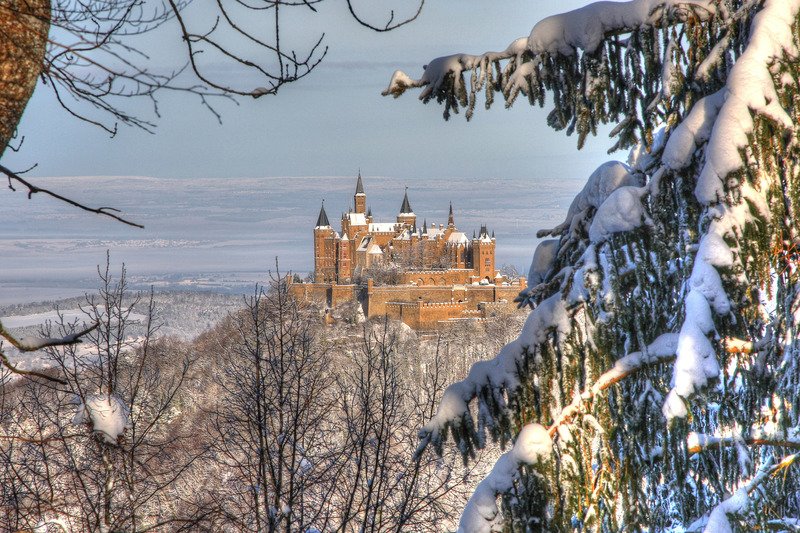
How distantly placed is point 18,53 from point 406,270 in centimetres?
7508

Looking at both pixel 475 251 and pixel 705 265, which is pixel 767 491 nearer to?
pixel 705 265

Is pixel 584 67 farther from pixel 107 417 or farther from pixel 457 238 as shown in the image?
pixel 457 238

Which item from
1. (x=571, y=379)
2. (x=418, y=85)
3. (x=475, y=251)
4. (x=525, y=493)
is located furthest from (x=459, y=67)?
(x=475, y=251)

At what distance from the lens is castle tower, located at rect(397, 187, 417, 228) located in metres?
90.7

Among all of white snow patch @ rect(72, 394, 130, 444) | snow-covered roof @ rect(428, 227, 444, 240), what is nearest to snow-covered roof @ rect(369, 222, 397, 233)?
snow-covered roof @ rect(428, 227, 444, 240)

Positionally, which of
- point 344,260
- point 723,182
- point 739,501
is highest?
point 723,182

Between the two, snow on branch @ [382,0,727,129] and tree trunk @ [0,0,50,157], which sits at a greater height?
snow on branch @ [382,0,727,129]

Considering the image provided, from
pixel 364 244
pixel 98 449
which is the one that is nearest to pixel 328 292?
pixel 364 244

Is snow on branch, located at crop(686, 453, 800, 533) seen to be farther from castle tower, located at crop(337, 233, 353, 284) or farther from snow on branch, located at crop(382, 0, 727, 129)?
castle tower, located at crop(337, 233, 353, 284)

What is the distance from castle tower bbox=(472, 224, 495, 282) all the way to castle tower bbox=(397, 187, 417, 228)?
38.9 ft

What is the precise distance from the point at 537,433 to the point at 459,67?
178 cm

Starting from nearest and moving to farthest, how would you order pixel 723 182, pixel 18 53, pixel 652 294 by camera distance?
pixel 18 53
pixel 723 182
pixel 652 294

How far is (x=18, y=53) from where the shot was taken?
213 cm

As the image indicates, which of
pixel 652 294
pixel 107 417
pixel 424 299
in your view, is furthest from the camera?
pixel 424 299
